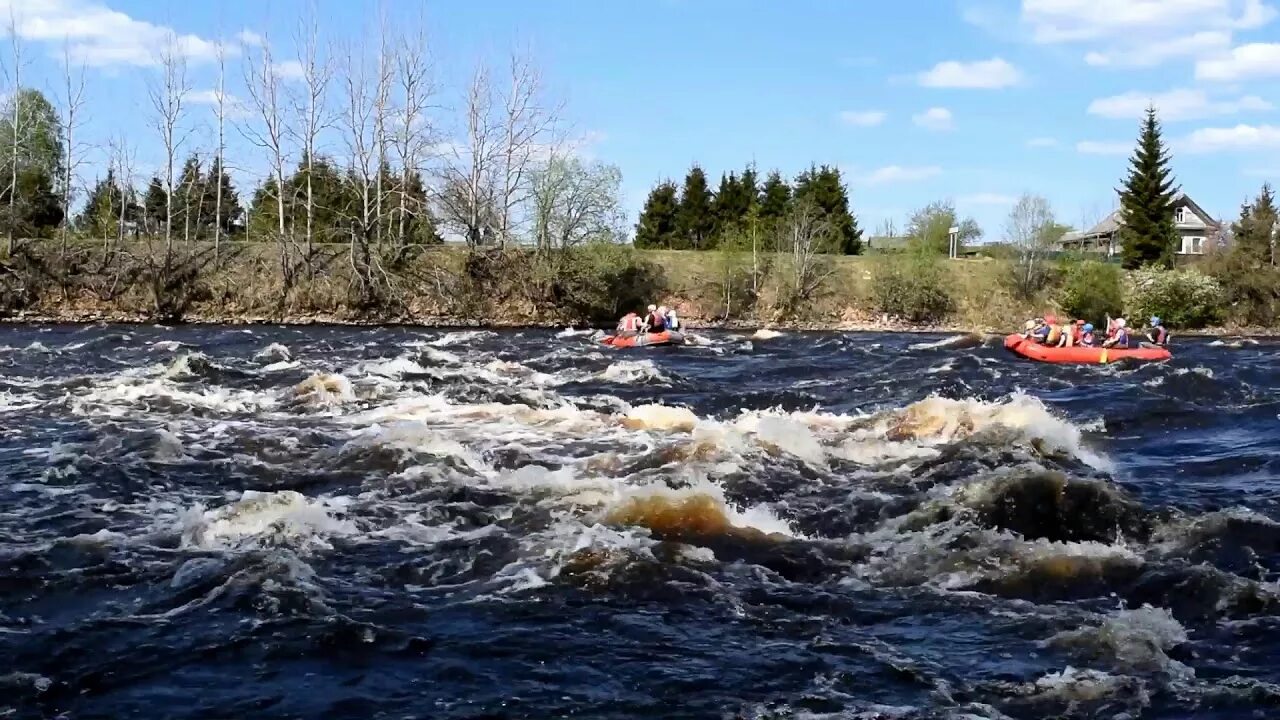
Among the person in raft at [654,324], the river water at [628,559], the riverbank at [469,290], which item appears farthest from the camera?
the riverbank at [469,290]

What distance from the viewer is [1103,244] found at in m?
87.1

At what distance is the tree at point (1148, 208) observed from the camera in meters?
62.8

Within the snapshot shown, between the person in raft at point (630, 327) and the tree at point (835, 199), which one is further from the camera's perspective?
the tree at point (835, 199)

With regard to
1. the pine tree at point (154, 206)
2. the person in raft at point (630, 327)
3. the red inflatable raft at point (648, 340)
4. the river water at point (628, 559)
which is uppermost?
the pine tree at point (154, 206)

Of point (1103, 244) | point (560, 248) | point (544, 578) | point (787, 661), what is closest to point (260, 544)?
point (544, 578)

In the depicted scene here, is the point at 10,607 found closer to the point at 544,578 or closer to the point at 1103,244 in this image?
Answer: the point at 544,578

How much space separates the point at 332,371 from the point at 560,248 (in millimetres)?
25839

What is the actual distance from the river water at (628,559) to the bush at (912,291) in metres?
34.0

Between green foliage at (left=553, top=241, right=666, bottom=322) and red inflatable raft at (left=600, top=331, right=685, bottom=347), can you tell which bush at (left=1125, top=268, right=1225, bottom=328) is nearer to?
→ green foliage at (left=553, top=241, right=666, bottom=322)

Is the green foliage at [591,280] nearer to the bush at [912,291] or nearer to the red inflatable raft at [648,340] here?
the bush at [912,291]

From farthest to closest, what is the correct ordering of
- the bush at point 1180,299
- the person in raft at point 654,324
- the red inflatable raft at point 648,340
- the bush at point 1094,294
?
the bush at point 1094,294 → the bush at point 1180,299 → the person in raft at point 654,324 → the red inflatable raft at point 648,340

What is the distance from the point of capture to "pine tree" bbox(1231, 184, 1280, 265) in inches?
2067

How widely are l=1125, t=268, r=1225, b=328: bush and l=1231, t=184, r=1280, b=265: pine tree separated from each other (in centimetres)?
283

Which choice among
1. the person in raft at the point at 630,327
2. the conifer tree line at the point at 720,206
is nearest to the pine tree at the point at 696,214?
the conifer tree line at the point at 720,206
